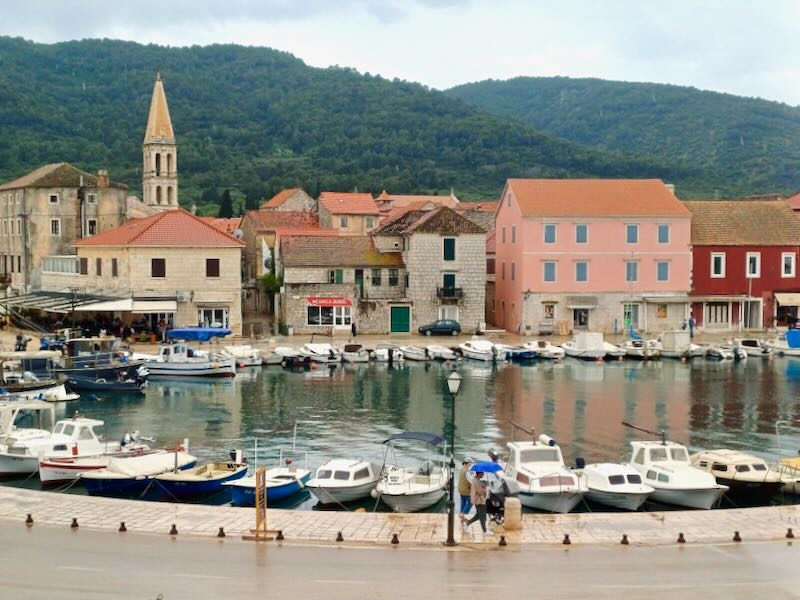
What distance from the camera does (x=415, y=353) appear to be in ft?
201

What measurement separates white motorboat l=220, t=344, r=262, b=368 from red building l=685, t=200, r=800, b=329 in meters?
30.2

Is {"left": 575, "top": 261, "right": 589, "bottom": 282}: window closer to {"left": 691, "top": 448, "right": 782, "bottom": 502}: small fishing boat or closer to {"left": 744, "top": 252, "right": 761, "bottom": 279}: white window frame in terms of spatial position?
{"left": 744, "top": 252, "right": 761, "bottom": 279}: white window frame

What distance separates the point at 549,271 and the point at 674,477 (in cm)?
4187

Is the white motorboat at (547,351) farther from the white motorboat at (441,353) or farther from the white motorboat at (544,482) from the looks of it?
the white motorboat at (544,482)

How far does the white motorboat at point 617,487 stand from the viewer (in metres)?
27.7

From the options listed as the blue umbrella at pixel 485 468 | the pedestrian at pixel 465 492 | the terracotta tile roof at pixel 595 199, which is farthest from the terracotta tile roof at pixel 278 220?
the pedestrian at pixel 465 492

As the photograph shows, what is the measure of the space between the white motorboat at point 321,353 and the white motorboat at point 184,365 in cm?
551

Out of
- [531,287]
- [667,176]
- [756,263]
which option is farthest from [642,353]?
[667,176]

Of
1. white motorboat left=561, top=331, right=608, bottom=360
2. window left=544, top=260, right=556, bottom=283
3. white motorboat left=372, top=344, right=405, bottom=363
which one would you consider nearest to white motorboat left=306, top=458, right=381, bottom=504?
white motorboat left=372, top=344, right=405, bottom=363

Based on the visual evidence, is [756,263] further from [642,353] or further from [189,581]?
[189,581]

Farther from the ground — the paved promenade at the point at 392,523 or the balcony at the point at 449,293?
the balcony at the point at 449,293

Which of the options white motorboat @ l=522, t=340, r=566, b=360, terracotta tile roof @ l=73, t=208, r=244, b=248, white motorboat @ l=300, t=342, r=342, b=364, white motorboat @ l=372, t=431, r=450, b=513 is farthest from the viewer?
terracotta tile roof @ l=73, t=208, r=244, b=248

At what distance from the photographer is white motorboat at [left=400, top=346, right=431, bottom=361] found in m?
61.0

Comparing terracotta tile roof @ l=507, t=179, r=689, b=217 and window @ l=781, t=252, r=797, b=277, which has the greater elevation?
terracotta tile roof @ l=507, t=179, r=689, b=217
